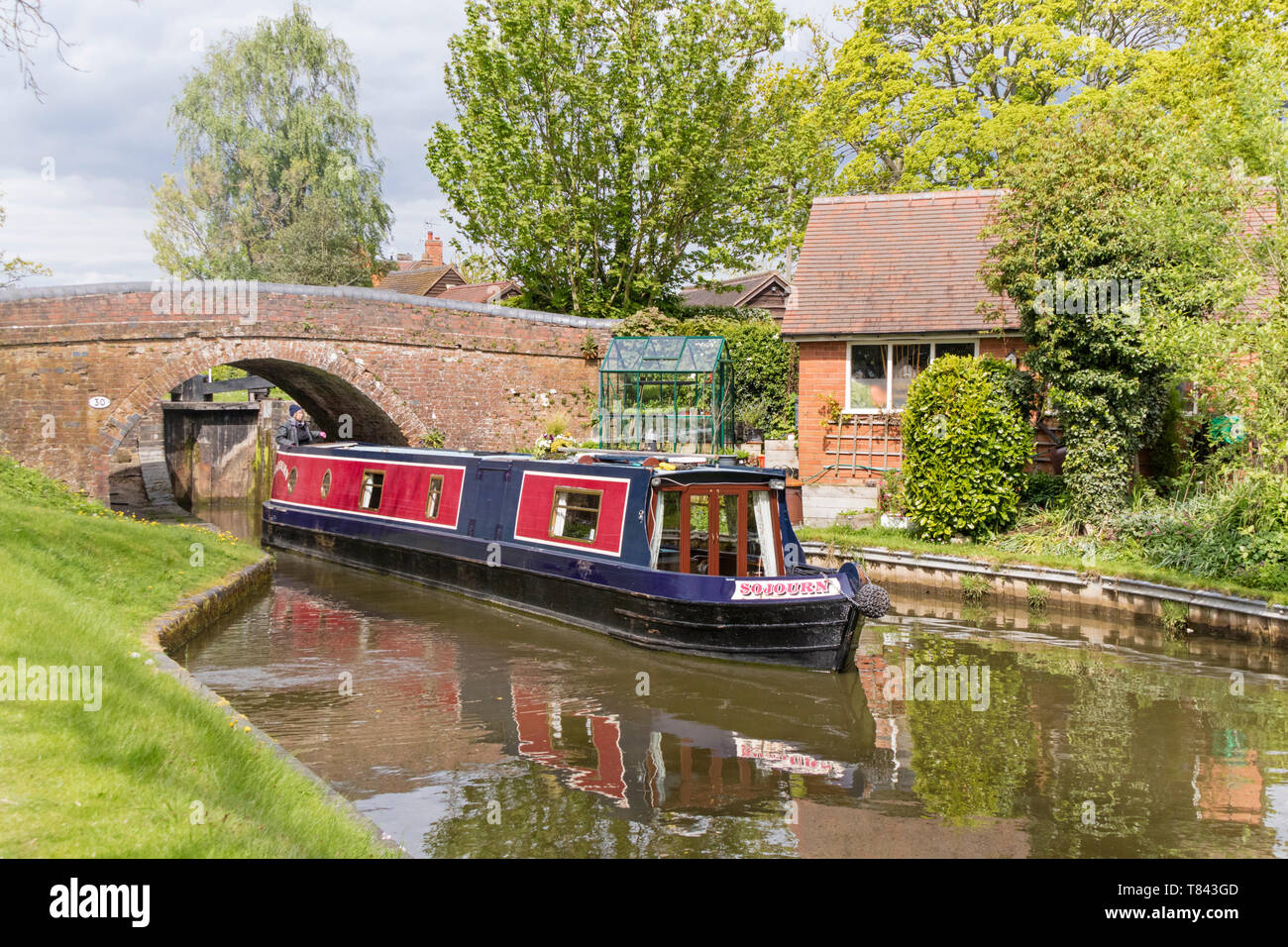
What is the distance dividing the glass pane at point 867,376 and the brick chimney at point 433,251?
36971mm

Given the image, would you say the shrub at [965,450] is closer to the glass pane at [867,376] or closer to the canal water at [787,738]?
the canal water at [787,738]

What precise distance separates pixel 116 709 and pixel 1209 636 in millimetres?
10176

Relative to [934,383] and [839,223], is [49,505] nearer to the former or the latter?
[934,383]

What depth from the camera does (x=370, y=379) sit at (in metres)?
19.6

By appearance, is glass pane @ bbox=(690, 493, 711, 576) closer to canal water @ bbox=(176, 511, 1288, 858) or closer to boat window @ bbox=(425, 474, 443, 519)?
canal water @ bbox=(176, 511, 1288, 858)

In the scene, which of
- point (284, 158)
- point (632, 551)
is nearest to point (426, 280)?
point (284, 158)

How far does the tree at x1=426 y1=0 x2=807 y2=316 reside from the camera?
23.9m

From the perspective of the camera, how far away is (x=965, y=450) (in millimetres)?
13586

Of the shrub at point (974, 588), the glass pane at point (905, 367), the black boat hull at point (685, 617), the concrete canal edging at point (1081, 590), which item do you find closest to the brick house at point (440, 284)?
the glass pane at point (905, 367)

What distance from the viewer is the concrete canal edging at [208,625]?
5.41m

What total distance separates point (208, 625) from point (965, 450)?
9584mm

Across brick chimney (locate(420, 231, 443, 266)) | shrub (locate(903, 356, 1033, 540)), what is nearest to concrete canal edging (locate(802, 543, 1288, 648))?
shrub (locate(903, 356, 1033, 540))

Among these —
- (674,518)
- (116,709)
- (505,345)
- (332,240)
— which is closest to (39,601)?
(116,709)

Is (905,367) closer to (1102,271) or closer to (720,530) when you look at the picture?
(1102,271)
